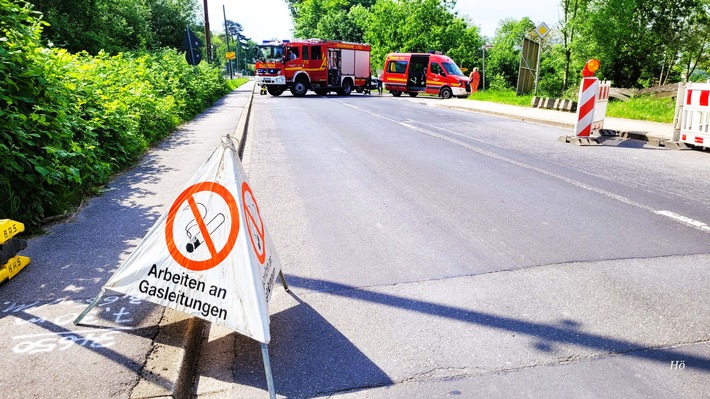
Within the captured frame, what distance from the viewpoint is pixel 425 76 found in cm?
3344

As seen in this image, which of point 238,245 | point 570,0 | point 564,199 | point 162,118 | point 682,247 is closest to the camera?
point 238,245

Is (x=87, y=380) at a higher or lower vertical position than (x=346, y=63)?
lower

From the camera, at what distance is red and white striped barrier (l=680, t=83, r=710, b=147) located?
10.0 m

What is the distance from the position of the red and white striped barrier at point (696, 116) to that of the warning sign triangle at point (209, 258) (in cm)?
1002

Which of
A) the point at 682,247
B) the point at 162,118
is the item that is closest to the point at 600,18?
the point at 162,118

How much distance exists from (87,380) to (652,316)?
3371 mm

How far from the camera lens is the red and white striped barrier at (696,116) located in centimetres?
1002

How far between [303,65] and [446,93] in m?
8.99

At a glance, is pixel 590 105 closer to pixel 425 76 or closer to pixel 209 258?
pixel 209 258

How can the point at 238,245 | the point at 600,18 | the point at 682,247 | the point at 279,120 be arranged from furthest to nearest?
the point at 600,18, the point at 279,120, the point at 682,247, the point at 238,245

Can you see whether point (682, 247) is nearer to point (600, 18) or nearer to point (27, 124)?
point (27, 124)

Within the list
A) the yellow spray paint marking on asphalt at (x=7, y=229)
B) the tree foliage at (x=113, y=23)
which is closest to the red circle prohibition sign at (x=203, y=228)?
the yellow spray paint marking on asphalt at (x=7, y=229)

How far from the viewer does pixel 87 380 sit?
2697 mm

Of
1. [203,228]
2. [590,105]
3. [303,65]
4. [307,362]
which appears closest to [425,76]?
[303,65]
